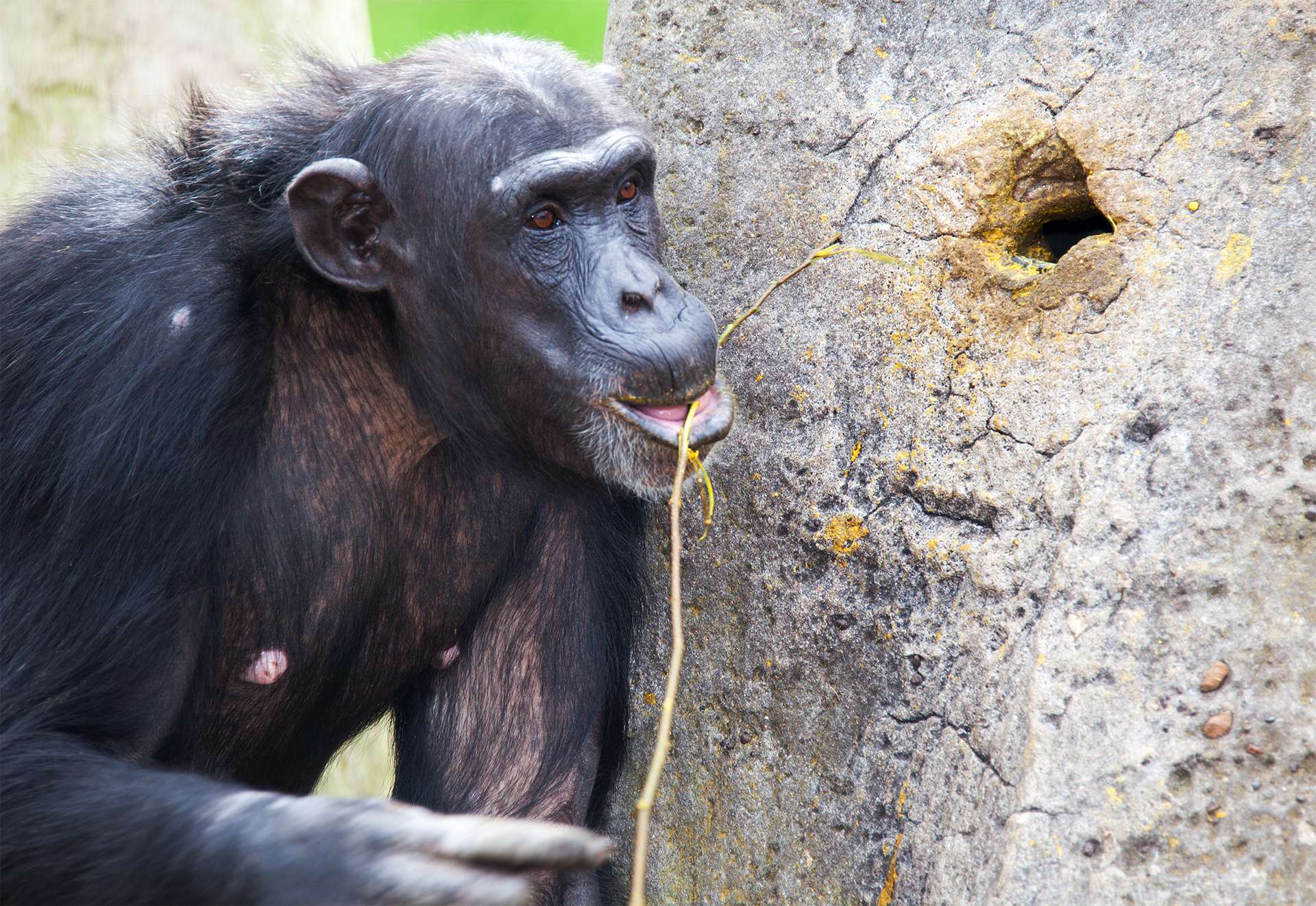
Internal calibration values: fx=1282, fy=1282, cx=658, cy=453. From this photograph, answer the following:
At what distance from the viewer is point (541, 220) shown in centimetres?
287

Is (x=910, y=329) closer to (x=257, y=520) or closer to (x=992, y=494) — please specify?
(x=992, y=494)

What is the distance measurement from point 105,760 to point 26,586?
448 millimetres

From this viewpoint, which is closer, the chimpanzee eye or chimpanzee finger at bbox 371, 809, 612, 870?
chimpanzee finger at bbox 371, 809, 612, 870

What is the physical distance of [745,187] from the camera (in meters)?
3.24

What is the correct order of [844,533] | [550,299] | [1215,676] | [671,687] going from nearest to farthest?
[1215,676] < [671,687] < [550,299] < [844,533]

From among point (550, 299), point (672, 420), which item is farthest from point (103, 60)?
point (672, 420)

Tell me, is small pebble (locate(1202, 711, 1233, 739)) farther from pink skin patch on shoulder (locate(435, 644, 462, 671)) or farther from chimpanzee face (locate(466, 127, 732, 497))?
pink skin patch on shoulder (locate(435, 644, 462, 671))

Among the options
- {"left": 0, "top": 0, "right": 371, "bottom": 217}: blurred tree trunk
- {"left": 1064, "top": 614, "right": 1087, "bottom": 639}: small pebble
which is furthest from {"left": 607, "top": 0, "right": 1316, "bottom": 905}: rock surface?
{"left": 0, "top": 0, "right": 371, "bottom": 217}: blurred tree trunk

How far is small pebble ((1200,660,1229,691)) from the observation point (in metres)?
2.24

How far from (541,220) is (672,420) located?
54cm

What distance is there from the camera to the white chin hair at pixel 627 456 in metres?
2.84

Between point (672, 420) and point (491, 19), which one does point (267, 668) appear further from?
point (491, 19)

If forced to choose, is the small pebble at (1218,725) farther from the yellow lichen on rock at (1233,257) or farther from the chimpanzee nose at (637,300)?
the chimpanzee nose at (637,300)

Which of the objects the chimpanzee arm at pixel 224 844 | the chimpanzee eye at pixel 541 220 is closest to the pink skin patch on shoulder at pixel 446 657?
the chimpanzee arm at pixel 224 844
